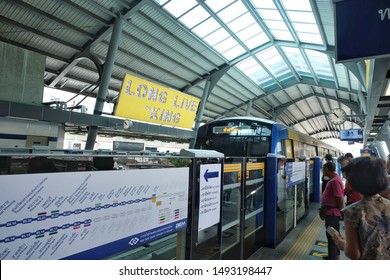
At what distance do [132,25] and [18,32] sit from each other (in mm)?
4077

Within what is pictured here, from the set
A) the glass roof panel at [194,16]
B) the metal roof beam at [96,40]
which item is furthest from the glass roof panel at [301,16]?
the metal roof beam at [96,40]

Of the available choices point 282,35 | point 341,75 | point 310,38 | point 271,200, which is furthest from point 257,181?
point 341,75

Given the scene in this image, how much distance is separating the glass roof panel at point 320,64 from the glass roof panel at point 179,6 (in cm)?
791

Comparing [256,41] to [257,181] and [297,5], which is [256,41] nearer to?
[297,5]

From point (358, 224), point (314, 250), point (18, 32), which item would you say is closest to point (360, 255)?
point (358, 224)

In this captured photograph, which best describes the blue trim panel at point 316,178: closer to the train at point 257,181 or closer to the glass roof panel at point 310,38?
the train at point 257,181

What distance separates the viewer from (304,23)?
12.3 metres

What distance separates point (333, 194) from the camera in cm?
379

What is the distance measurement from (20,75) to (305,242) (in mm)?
8715

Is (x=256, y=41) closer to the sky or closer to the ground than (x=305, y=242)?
closer to the sky

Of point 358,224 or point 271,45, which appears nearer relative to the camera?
point 358,224

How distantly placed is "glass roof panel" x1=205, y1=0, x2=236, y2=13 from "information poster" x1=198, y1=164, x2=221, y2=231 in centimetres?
1002
